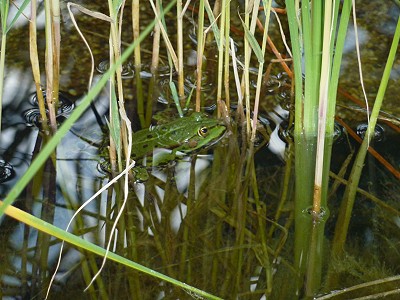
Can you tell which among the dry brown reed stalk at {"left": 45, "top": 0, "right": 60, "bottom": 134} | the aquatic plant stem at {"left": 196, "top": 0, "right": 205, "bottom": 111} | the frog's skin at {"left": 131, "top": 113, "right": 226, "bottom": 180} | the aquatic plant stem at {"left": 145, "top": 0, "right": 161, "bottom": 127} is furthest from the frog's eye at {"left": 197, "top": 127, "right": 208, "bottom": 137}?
the dry brown reed stalk at {"left": 45, "top": 0, "right": 60, "bottom": 134}

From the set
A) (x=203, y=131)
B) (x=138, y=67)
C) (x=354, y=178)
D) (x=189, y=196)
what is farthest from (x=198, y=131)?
(x=354, y=178)

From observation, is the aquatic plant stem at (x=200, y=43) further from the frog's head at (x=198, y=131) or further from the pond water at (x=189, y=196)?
the pond water at (x=189, y=196)

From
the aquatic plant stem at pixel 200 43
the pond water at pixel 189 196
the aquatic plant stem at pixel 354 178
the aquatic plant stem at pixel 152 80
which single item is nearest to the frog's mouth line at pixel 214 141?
the pond water at pixel 189 196

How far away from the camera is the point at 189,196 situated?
7.31ft

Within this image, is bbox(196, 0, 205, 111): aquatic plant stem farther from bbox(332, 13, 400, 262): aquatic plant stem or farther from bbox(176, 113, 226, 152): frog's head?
bbox(332, 13, 400, 262): aquatic plant stem

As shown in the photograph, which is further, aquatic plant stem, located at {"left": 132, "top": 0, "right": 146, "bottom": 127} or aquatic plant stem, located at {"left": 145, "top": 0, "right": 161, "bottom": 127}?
aquatic plant stem, located at {"left": 145, "top": 0, "right": 161, "bottom": 127}

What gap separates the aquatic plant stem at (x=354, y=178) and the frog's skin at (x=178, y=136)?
491 mm

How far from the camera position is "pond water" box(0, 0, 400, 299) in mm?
1874

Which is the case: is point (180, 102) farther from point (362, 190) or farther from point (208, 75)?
point (362, 190)

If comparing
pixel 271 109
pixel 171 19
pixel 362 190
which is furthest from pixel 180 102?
pixel 362 190

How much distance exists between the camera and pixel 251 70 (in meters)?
2.73

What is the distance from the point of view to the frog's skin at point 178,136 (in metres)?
2.36

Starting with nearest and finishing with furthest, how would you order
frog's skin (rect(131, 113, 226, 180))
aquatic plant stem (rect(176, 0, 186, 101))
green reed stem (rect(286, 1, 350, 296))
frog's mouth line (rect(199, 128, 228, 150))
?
1. green reed stem (rect(286, 1, 350, 296))
2. aquatic plant stem (rect(176, 0, 186, 101))
3. frog's skin (rect(131, 113, 226, 180))
4. frog's mouth line (rect(199, 128, 228, 150))

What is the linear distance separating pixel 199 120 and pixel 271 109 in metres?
0.35
